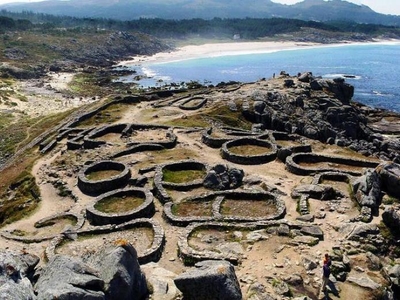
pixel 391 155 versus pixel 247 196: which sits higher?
pixel 247 196

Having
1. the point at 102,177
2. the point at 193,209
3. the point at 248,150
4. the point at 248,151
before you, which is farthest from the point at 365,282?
the point at 102,177

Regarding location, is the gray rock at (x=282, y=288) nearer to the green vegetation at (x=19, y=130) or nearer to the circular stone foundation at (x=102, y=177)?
the circular stone foundation at (x=102, y=177)

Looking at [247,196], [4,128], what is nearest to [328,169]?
[247,196]

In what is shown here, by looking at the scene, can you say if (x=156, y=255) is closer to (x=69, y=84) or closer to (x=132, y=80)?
(x=69, y=84)

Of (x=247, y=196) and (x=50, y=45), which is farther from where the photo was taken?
(x=50, y=45)

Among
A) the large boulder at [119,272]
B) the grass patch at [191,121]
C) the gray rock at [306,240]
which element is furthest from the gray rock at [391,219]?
the grass patch at [191,121]

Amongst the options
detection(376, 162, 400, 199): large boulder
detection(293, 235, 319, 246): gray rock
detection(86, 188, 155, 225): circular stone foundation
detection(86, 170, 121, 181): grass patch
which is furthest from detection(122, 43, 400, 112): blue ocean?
detection(293, 235, 319, 246): gray rock

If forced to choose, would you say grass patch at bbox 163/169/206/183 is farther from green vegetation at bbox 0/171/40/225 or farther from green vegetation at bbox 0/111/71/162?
green vegetation at bbox 0/111/71/162

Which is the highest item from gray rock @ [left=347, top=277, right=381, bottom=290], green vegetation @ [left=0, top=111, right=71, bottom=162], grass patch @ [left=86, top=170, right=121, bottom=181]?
A: gray rock @ [left=347, top=277, right=381, bottom=290]
